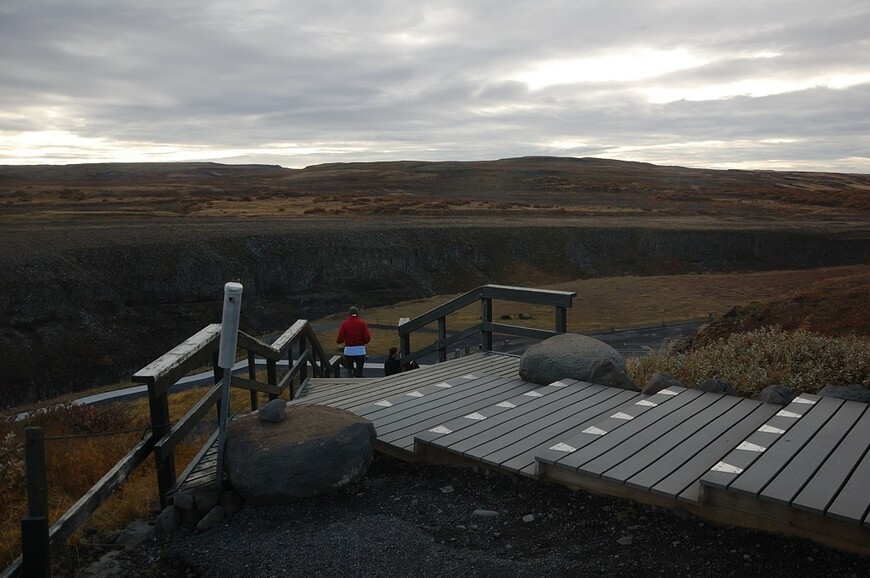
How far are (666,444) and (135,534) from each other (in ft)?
12.3

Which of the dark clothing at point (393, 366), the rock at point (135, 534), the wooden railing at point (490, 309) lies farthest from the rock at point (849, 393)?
the dark clothing at point (393, 366)

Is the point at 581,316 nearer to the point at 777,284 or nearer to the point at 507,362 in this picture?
the point at 777,284

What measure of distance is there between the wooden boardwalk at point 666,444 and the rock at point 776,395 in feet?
0.35

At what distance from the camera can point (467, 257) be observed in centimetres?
5209

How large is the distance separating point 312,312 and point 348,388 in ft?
113

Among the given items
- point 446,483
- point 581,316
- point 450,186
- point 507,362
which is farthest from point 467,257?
point 450,186

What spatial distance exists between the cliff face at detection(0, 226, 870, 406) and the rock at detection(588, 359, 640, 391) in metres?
26.7

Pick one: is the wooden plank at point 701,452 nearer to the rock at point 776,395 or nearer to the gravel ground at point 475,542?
the rock at point 776,395

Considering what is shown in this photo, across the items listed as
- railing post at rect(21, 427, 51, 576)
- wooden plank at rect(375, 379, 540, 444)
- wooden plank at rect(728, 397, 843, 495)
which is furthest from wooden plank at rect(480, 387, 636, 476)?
railing post at rect(21, 427, 51, 576)

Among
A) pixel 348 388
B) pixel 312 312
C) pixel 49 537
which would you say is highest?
pixel 49 537

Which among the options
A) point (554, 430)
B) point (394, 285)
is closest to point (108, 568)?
point (554, 430)

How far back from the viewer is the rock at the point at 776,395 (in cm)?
617

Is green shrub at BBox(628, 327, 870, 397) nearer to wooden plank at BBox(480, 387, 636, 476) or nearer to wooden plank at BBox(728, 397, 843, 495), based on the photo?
wooden plank at BBox(728, 397, 843, 495)

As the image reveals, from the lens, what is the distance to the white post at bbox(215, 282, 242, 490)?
4.78 meters
